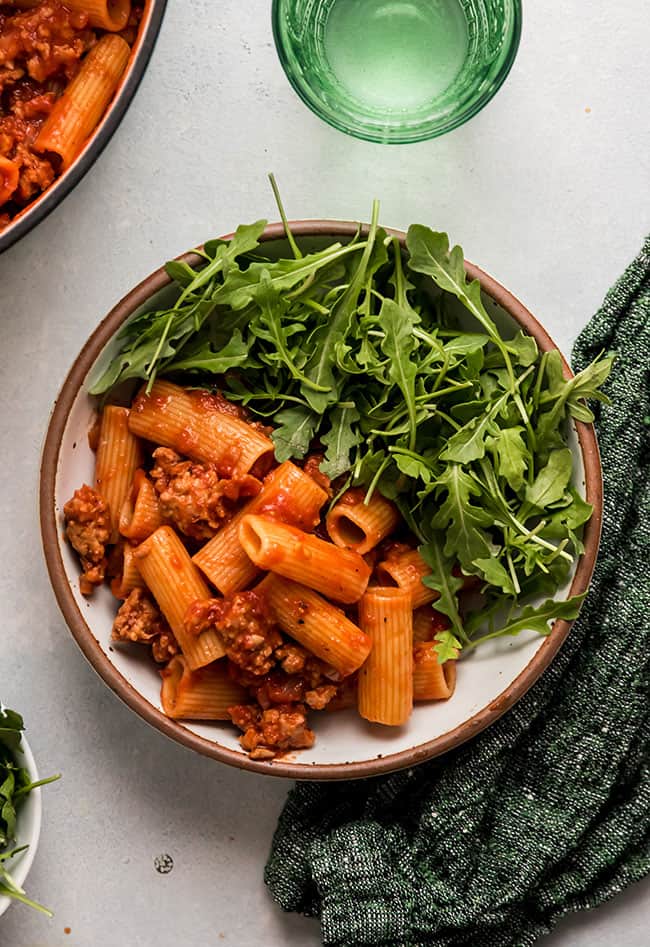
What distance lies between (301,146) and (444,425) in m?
0.58

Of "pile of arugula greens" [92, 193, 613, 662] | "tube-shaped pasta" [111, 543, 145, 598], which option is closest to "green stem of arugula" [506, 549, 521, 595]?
"pile of arugula greens" [92, 193, 613, 662]

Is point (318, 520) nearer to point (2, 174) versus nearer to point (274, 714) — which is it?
point (274, 714)

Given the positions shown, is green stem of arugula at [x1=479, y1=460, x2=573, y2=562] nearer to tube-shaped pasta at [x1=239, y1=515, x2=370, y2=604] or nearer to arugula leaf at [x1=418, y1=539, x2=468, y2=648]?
arugula leaf at [x1=418, y1=539, x2=468, y2=648]

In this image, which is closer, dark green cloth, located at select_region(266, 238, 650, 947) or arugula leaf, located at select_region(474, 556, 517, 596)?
arugula leaf, located at select_region(474, 556, 517, 596)

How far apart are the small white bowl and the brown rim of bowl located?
0.24m

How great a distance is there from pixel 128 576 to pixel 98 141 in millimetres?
658

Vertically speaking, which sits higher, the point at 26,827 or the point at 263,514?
the point at 263,514

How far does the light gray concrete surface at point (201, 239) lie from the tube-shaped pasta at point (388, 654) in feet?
1.22

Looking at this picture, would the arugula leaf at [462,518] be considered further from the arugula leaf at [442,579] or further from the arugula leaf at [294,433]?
the arugula leaf at [294,433]

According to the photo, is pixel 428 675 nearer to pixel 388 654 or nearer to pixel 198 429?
pixel 388 654

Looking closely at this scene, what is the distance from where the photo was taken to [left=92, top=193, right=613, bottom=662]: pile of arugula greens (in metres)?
1.71

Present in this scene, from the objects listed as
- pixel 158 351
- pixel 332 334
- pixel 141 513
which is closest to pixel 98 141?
pixel 158 351

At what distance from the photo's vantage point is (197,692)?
5.81ft

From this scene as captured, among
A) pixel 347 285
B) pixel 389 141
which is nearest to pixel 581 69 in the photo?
pixel 389 141
